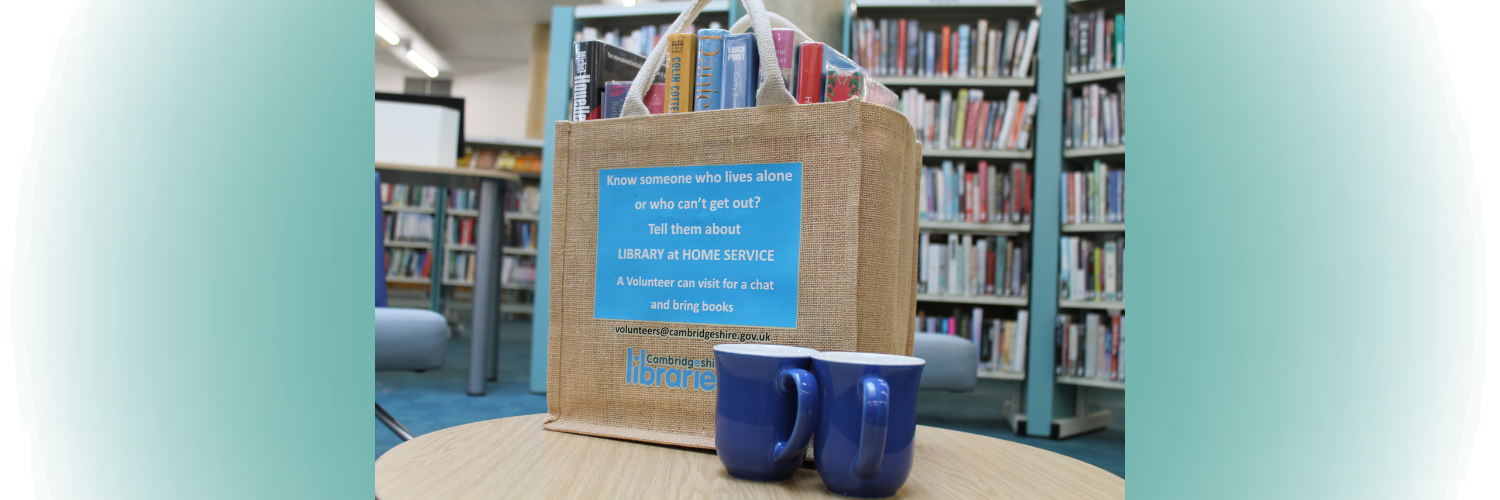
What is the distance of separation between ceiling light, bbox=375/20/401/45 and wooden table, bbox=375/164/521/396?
228 inches

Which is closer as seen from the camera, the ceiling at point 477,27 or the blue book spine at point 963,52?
the blue book spine at point 963,52

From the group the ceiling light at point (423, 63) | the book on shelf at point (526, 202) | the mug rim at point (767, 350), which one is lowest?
the mug rim at point (767, 350)

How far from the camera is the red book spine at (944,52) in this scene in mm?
2992

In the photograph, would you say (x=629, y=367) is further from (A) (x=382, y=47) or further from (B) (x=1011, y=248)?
(A) (x=382, y=47)

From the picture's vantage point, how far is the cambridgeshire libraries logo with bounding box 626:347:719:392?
526mm

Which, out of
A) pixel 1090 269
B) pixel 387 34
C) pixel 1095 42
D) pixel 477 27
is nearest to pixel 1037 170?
pixel 1090 269

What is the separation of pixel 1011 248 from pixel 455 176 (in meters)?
2.31

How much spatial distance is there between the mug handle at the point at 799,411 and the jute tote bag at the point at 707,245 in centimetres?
7

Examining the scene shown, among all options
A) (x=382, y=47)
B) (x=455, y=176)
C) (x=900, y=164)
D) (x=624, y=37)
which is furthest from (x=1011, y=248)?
Result: (x=382, y=47)

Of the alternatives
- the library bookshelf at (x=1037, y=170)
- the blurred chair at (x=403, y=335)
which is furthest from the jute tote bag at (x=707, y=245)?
the library bookshelf at (x=1037, y=170)

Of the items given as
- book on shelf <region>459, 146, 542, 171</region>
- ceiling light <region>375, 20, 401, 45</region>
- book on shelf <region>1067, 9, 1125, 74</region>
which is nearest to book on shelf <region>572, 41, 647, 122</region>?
book on shelf <region>1067, 9, 1125, 74</region>

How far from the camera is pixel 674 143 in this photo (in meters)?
0.54

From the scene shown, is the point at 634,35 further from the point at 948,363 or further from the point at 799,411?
the point at 799,411

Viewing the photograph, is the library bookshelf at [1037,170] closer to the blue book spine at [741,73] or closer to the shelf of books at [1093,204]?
the shelf of books at [1093,204]
